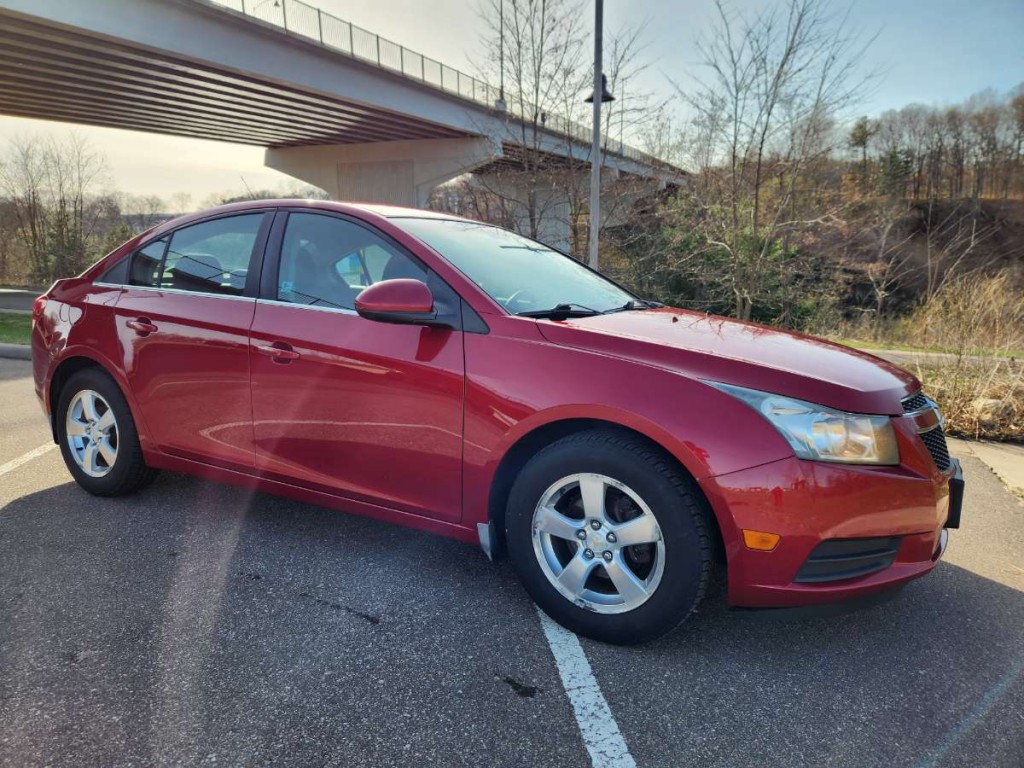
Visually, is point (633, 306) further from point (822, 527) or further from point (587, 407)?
point (822, 527)

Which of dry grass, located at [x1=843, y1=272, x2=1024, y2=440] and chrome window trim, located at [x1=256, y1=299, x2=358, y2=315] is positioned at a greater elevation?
chrome window trim, located at [x1=256, y1=299, x2=358, y2=315]

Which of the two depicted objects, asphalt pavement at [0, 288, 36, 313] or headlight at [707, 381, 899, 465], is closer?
headlight at [707, 381, 899, 465]

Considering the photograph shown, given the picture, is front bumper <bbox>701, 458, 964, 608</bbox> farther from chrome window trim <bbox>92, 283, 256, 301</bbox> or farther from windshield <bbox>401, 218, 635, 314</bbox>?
chrome window trim <bbox>92, 283, 256, 301</bbox>

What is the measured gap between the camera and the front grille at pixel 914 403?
7.63 ft

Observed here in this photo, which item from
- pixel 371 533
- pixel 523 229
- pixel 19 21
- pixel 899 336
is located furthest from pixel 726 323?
pixel 19 21

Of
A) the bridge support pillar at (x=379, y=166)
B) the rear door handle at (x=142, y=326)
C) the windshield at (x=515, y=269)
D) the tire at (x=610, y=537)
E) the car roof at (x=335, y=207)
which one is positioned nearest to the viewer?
the tire at (x=610, y=537)

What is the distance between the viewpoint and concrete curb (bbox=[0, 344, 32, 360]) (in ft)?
30.7

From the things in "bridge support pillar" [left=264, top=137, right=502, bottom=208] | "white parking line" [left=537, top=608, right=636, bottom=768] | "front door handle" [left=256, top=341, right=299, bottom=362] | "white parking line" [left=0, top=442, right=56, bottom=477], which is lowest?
"white parking line" [left=537, top=608, right=636, bottom=768]

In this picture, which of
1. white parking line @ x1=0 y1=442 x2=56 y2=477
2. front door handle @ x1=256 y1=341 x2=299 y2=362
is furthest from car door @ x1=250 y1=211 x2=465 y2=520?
white parking line @ x1=0 y1=442 x2=56 y2=477

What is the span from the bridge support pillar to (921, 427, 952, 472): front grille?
93.1 ft

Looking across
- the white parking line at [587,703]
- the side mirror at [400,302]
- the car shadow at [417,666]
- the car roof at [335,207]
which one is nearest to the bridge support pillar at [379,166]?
the car roof at [335,207]

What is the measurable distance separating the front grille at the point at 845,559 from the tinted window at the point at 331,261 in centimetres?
192

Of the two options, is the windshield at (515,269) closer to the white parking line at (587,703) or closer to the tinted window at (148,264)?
the white parking line at (587,703)

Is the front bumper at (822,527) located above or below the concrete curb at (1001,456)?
above
